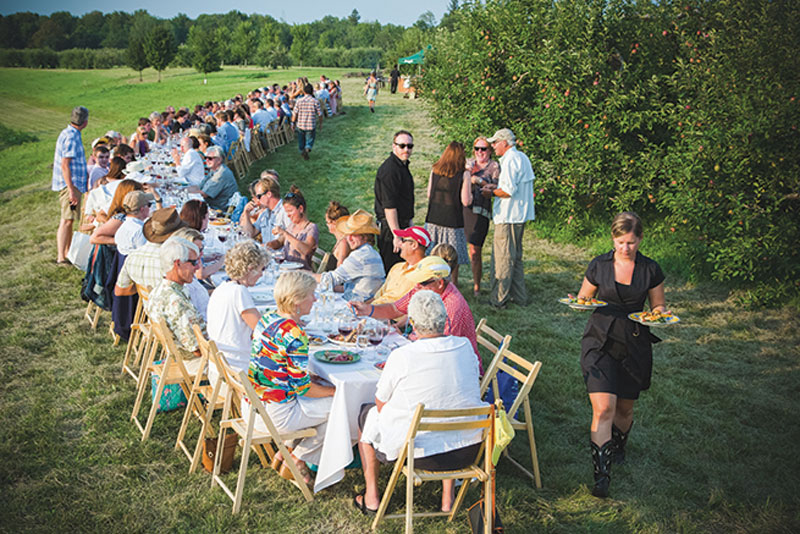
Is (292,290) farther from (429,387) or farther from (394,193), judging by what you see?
(394,193)

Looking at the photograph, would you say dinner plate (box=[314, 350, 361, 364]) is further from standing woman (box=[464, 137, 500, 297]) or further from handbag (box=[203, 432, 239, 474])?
standing woman (box=[464, 137, 500, 297])

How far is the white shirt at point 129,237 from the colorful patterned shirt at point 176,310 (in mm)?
1626

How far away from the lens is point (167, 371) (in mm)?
4598

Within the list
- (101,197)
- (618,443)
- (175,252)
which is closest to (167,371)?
(175,252)

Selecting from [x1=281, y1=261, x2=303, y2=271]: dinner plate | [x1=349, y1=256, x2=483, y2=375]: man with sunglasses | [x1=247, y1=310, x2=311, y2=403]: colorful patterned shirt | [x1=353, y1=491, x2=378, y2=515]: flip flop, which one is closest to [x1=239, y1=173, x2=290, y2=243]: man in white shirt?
[x1=281, y1=261, x2=303, y2=271]: dinner plate

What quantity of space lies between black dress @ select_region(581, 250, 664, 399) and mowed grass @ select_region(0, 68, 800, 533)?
2.53 feet

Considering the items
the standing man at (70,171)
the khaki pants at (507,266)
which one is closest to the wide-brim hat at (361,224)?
the khaki pants at (507,266)

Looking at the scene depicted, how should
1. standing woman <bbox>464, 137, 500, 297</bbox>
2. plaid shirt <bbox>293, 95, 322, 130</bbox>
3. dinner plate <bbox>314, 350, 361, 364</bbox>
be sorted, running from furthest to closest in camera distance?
plaid shirt <bbox>293, 95, 322, 130</bbox>, standing woman <bbox>464, 137, 500, 297</bbox>, dinner plate <bbox>314, 350, 361, 364</bbox>

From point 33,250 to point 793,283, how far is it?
433 inches

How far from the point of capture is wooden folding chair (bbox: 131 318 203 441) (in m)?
4.38

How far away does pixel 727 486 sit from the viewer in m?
4.52

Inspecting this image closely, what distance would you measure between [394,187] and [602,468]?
12.0 feet

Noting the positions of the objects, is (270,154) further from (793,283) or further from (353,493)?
(353,493)

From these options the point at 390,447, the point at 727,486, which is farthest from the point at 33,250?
the point at 727,486
